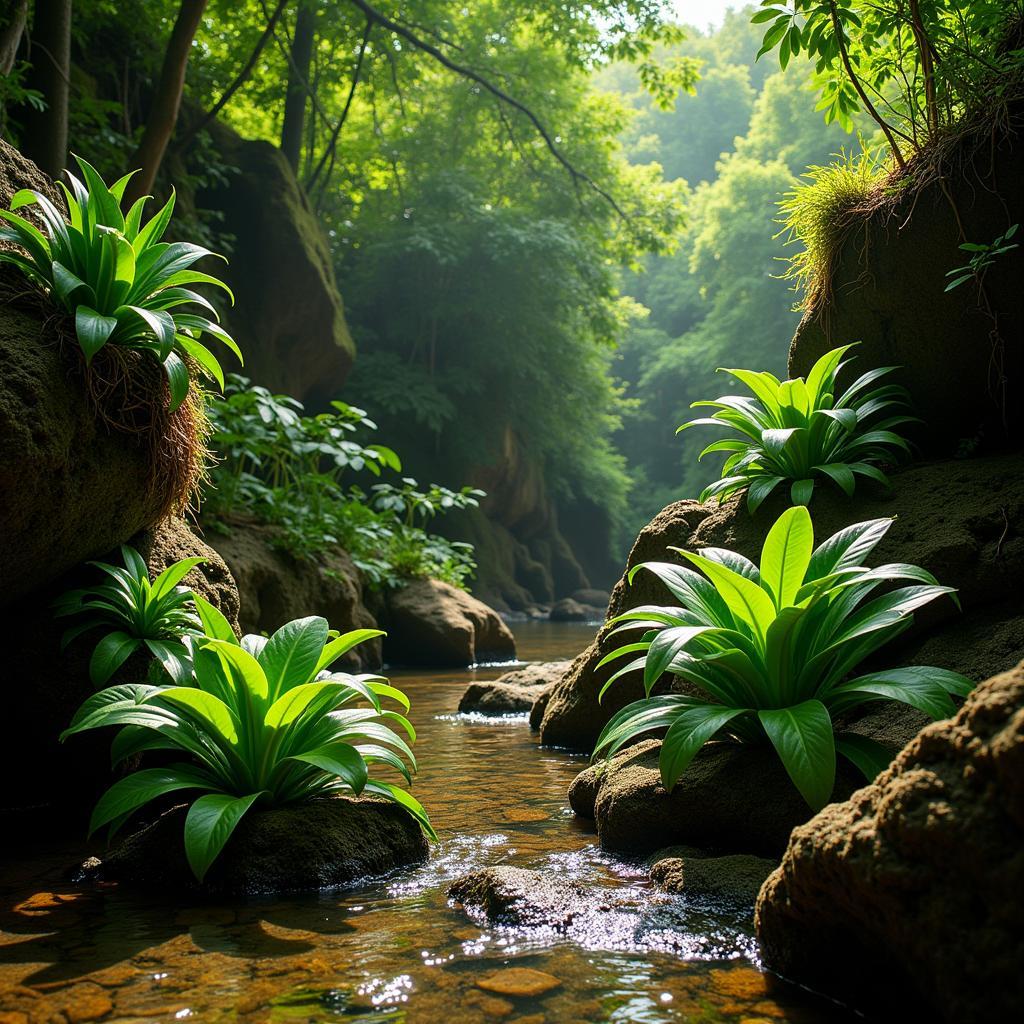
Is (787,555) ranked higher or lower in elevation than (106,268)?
lower

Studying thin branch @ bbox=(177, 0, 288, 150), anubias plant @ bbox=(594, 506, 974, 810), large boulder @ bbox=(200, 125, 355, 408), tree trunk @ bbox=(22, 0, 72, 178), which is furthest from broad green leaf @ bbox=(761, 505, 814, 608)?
large boulder @ bbox=(200, 125, 355, 408)

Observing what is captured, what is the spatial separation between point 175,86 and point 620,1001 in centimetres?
659

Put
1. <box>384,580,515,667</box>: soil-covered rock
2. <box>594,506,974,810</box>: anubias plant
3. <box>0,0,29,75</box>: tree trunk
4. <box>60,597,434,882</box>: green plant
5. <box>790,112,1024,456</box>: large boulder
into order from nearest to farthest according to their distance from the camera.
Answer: <box>594,506,974,810</box>: anubias plant
<box>60,597,434,882</box>: green plant
<box>790,112,1024,456</box>: large boulder
<box>0,0,29,75</box>: tree trunk
<box>384,580,515,667</box>: soil-covered rock

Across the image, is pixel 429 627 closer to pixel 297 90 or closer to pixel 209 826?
pixel 209 826

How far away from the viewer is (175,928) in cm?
227

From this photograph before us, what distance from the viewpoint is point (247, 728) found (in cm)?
285

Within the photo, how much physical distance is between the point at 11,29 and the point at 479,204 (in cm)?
1593

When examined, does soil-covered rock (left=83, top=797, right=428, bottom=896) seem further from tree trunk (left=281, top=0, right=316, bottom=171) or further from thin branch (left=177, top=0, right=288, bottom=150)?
tree trunk (left=281, top=0, right=316, bottom=171)

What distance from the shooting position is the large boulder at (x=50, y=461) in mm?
2992

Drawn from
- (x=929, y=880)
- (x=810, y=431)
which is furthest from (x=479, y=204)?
(x=929, y=880)

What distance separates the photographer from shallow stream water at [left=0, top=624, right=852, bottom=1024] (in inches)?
70.8

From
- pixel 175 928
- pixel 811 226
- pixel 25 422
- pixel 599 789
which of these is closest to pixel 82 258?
pixel 25 422

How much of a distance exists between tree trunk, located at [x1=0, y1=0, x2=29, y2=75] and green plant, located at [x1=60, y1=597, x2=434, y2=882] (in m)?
4.59

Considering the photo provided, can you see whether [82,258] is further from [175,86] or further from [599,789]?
[175,86]
